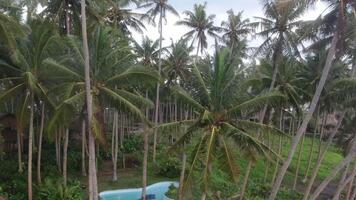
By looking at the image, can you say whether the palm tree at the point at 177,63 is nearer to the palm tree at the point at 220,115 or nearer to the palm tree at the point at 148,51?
the palm tree at the point at 148,51

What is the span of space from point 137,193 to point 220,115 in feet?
35.3

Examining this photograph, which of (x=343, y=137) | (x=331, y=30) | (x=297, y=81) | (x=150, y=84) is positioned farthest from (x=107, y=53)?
(x=343, y=137)

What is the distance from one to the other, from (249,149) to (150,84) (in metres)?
5.40

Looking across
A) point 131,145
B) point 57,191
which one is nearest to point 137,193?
point 57,191

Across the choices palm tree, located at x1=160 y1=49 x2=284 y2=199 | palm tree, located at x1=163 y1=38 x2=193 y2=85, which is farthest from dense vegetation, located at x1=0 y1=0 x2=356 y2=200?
palm tree, located at x1=163 y1=38 x2=193 y2=85

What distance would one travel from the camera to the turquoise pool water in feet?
84.8

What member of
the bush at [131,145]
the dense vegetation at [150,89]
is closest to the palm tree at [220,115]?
the dense vegetation at [150,89]

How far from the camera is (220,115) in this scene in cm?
1839

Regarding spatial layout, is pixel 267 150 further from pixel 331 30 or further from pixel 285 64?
pixel 285 64

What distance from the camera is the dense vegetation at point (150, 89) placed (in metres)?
18.1

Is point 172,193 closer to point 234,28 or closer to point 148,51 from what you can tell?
point 148,51

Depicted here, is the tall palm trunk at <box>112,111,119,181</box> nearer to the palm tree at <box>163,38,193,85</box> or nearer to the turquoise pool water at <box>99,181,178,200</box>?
the turquoise pool water at <box>99,181,178,200</box>

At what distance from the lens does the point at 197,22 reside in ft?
139

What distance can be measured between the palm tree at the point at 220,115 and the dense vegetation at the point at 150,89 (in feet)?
0.15
